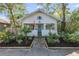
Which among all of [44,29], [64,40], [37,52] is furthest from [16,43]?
[64,40]

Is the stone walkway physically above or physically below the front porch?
below

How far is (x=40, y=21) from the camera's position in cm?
335

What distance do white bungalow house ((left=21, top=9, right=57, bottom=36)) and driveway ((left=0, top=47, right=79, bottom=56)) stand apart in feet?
0.80

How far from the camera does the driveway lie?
132 inches

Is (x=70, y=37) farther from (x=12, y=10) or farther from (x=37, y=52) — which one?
(x=12, y=10)

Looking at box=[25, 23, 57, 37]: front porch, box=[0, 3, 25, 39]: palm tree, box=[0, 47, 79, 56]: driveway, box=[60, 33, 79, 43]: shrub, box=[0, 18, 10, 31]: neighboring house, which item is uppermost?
box=[0, 3, 25, 39]: palm tree

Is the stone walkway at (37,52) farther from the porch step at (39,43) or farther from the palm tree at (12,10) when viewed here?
the palm tree at (12,10)

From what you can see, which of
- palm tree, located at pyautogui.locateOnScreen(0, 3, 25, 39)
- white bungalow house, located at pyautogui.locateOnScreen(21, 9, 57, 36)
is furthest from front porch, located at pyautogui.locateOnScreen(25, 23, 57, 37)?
palm tree, located at pyautogui.locateOnScreen(0, 3, 25, 39)

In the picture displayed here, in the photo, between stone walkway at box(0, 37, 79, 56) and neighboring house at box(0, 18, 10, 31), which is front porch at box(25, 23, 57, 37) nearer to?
stone walkway at box(0, 37, 79, 56)

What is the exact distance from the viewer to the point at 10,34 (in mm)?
3379

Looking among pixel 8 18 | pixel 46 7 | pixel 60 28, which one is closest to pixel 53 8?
pixel 46 7

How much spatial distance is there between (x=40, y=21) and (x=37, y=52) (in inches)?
18.5

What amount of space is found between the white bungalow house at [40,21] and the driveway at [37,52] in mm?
244

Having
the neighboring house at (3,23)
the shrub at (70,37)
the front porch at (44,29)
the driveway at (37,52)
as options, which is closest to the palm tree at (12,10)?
the neighboring house at (3,23)
